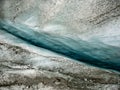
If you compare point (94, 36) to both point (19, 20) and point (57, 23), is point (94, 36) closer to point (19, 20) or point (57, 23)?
point (57, 23)

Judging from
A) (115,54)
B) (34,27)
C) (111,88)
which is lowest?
(111,88)

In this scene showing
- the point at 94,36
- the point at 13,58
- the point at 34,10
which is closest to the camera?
the point at 13,58

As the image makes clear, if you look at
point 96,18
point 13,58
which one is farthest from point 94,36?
A: point 13,58
